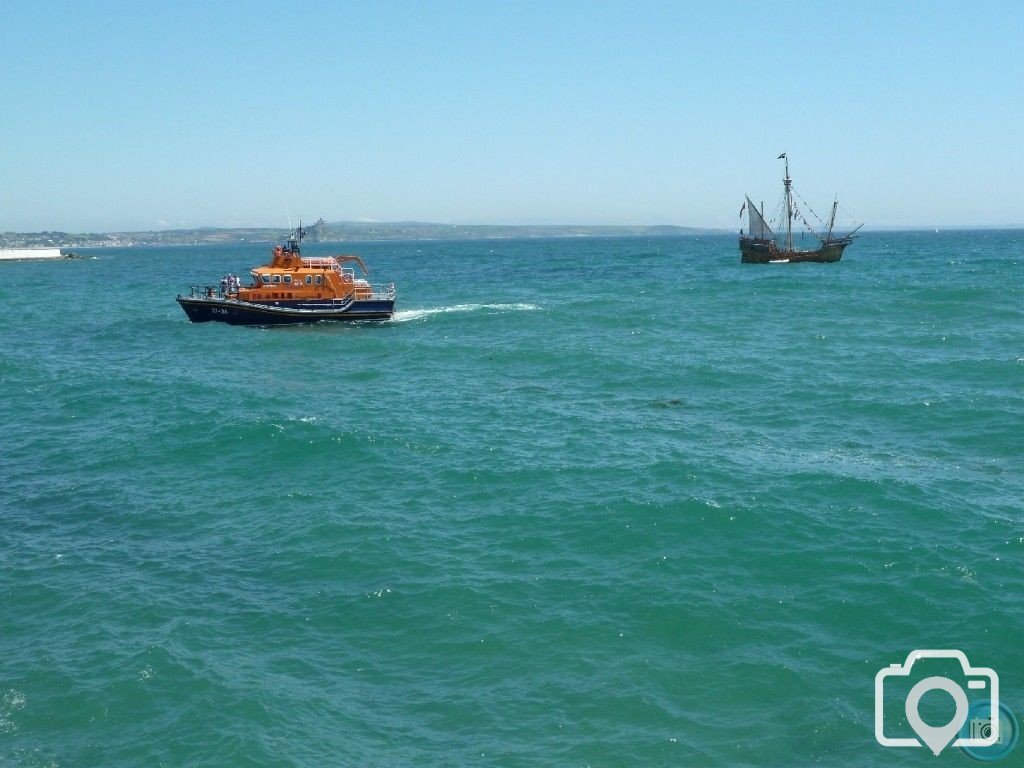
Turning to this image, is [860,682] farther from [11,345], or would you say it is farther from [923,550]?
[11,345]

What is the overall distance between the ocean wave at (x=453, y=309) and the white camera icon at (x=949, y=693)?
48.4 m

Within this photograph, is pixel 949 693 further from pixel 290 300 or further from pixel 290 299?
pixel 290 299

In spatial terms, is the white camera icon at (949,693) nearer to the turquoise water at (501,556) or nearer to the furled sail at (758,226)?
the turquoise water at (501,556)

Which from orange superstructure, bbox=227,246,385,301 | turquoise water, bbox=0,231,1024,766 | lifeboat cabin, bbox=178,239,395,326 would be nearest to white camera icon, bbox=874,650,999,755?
turquoise water, bbox=0,231,1024,766

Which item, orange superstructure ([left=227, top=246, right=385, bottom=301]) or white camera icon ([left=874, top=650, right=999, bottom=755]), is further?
orange superstructure ([left=227, top=246, right=385, bottom=301])

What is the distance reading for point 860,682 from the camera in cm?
1471

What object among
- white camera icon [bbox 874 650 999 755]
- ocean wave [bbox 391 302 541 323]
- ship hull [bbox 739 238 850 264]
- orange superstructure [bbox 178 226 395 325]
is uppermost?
ship hull [bbox 739 238 850 264]

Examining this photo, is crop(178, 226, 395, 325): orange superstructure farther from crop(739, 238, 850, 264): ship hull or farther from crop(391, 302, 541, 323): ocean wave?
crop(739, 238, 850, 264): ship hull

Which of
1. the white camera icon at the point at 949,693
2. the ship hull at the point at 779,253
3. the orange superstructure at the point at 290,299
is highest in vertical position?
the ship hull at the point at 779,253

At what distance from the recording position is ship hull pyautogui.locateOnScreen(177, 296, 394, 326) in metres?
56.2

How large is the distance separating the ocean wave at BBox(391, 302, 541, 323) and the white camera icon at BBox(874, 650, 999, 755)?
48411 mm

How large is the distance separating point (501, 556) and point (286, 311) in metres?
39.8

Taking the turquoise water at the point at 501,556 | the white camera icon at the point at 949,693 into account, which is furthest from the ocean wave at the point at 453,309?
the white camera icon at the point at 949,693

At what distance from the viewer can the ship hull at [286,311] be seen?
5619 cm
